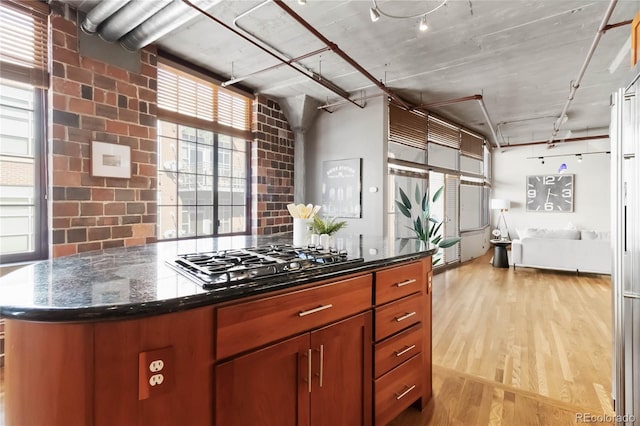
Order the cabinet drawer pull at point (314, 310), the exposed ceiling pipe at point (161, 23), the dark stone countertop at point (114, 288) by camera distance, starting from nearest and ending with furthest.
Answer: the dark stone countertop at point (114, 288) < the cabinet drawer pull at point (314, 310) < the exposed ceiling pipe at point (161, 23)

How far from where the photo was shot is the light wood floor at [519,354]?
2.03m

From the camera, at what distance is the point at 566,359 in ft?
8.91

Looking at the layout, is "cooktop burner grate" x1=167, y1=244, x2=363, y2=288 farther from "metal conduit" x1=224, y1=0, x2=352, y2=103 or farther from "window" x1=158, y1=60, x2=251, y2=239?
"window" x1=158, y1=60, x2=251, y2=239

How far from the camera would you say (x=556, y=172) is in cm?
856

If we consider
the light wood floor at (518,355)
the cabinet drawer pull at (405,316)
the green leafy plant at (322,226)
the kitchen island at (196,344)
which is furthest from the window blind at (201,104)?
the cabinet drawer pull at (405,316)

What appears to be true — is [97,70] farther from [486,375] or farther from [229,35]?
[486,375]

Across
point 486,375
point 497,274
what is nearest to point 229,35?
point 486,375

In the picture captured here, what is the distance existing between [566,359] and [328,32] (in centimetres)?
357

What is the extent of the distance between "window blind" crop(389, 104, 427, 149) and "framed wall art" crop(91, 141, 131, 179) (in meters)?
3.50

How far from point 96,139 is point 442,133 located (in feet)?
18.2

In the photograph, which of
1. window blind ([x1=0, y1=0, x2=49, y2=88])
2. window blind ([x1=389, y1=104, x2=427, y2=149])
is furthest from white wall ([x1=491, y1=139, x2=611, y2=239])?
window blind ([x1=0, y1=0, x2=49, y2=88])

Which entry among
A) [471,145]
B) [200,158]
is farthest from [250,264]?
[471,145]

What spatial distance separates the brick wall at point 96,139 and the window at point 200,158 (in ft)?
1.20

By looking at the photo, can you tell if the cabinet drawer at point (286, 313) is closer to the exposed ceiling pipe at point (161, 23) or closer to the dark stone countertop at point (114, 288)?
the dark stone countertop at point (114, 288)
